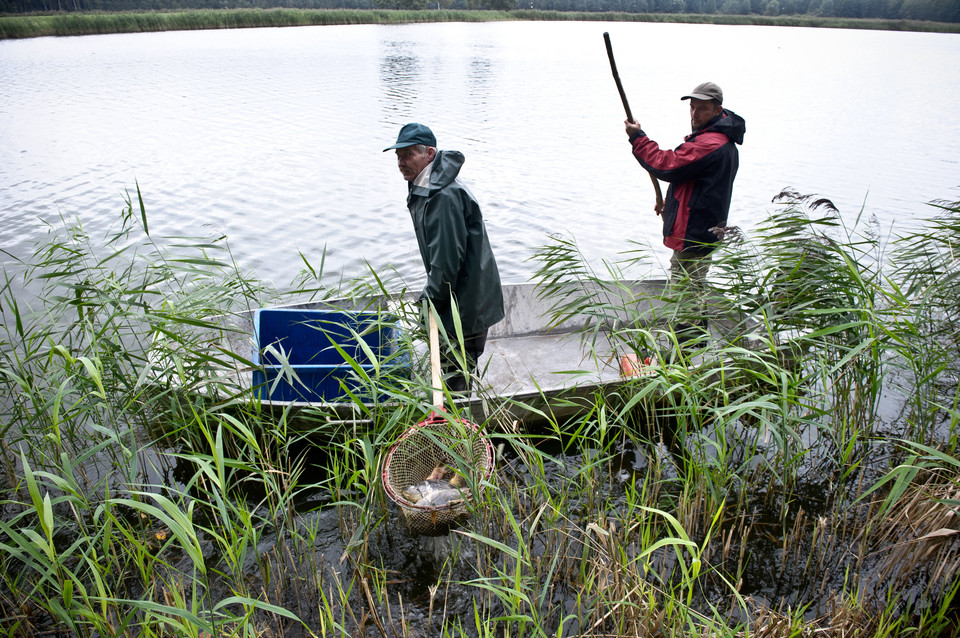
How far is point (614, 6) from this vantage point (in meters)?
56.2

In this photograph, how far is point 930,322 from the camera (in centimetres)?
295

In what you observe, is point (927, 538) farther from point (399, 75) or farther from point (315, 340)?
Answer: point (399, 75)

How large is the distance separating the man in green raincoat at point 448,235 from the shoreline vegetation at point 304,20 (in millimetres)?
29004

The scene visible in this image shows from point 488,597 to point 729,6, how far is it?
61.5 meters

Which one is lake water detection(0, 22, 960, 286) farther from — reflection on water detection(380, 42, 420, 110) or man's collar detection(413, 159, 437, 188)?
man's collar detection(413, 159, 437, 188)

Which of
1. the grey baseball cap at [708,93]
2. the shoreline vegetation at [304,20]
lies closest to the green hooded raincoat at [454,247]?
the grey baseball cap at [708,93]

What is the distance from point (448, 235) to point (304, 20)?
37.3m

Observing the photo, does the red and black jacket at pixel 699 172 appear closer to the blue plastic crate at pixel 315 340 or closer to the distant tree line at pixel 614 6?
the blue plastic crate at pixel 315 340

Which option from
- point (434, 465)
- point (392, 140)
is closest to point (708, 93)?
point (434, 465)

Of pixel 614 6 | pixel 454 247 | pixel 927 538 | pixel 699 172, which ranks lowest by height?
pixel 927 538

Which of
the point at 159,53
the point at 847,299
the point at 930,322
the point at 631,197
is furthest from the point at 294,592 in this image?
the point at 159,53

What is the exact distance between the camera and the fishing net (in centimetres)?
232

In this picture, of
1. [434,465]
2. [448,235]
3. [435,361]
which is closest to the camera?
[435,361]

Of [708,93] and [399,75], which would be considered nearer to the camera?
[708,93]
